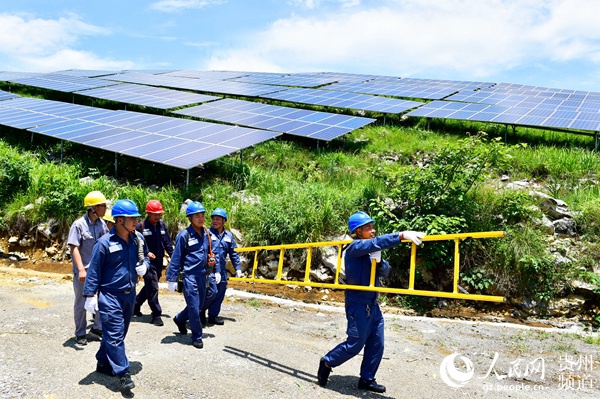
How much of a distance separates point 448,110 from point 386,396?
1291cm

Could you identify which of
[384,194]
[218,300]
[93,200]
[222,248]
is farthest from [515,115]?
[93,200]

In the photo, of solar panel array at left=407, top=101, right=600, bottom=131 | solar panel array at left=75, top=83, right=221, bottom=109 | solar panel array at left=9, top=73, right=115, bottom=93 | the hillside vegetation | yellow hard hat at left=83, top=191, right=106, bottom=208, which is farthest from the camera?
solar panel array at left=9, top=73, right=115, bottom=93

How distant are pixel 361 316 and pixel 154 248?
326cm

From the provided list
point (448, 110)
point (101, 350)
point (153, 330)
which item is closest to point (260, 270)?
point (153, 330)

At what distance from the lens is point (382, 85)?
2309 centimetres

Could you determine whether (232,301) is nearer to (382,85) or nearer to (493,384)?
(493,384)

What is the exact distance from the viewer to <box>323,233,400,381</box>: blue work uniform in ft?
15.1

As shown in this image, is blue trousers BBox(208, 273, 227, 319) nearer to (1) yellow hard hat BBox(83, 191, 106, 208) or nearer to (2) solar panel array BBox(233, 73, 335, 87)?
(1) yellow hard hat BBox(83, 191, 106, 208)

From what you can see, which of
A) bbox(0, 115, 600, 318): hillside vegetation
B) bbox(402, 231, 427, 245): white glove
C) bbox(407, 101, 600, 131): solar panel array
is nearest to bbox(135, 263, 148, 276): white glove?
bbox(402, 231, 427, 245): white glove

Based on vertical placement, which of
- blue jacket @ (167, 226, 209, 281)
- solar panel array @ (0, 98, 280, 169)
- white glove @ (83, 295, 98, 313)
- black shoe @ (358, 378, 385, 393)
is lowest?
black shoe @ (358, 378, 385, 393)

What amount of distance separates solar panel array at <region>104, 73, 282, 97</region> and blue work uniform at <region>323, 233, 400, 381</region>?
15146 millimetres

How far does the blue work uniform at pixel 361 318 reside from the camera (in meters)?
4.61

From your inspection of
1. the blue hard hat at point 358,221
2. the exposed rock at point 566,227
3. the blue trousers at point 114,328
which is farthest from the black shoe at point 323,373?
the exposed rock at point 566,227

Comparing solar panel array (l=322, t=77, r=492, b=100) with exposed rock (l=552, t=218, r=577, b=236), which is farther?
solar panel array (l=322, t=77, r=492, b=100)
